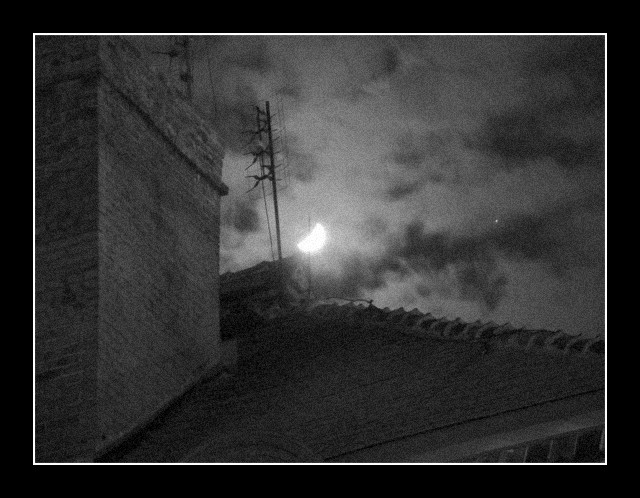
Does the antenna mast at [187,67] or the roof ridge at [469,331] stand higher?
the antenna mast at [187,67]

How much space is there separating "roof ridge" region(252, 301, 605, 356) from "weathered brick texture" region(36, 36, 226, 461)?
1836 millimetres

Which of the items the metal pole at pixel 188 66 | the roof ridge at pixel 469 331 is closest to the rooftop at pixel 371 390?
the roof ridge at pixel 469 331

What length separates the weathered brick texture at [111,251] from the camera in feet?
48.2

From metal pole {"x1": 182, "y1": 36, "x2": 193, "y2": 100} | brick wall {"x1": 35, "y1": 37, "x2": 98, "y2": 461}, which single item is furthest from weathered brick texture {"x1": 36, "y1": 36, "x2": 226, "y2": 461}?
metal pole {"x1": 182, "y1": 36, "x2": 193, "y2": 100}

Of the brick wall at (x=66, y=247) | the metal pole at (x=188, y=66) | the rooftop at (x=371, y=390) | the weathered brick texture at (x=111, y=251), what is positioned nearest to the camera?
the rooftop at (x=371, y=390)

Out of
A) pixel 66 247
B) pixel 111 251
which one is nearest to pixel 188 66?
pixel 111 251

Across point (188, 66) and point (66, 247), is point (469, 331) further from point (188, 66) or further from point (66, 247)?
point (188, 66)

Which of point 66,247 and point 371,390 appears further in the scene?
point 66,247

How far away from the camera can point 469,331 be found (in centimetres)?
1468

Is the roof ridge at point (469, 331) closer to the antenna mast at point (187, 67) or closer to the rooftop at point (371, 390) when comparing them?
the rooftop at point (371, 390)

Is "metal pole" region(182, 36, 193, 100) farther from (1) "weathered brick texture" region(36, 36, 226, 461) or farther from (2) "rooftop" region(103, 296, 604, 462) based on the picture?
(2) "rooftop" region(103, 296, 604, 462)

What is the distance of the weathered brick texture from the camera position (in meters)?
14.7

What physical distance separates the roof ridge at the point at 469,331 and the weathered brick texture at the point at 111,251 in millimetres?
1836

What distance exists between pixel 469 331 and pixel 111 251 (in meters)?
3.92
